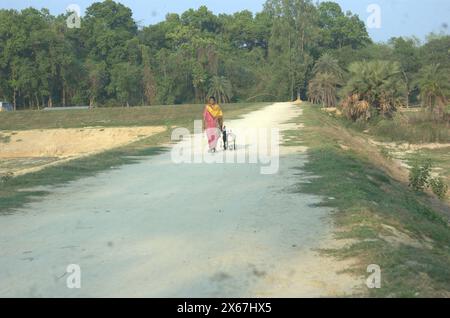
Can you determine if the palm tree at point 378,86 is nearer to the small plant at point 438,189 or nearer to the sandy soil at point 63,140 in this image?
the sandy soil at point 63,140

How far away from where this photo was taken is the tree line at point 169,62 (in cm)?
7756

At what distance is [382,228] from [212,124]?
9579mm

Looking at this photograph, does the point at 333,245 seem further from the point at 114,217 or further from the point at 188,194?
the point at 188,194

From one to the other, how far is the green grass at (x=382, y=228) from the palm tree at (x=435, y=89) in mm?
29397

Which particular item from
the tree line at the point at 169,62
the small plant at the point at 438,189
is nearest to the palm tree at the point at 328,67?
the tree line at the point at 169,62

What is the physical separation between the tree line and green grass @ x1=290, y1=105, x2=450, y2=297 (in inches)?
2273

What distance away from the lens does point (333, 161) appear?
47.1ft

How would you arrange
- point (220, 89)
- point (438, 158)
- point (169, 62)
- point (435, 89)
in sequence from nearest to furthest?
point (438, 158)
point (435, 89)
point (220, 89)
point (169, 62)

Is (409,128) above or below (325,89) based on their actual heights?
below

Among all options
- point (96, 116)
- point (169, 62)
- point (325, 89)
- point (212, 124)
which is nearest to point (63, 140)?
point (96, 116)

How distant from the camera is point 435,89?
42.2 m

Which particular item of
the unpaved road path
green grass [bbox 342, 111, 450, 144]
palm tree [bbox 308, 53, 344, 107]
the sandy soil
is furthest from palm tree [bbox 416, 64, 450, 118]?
the unpaved road path

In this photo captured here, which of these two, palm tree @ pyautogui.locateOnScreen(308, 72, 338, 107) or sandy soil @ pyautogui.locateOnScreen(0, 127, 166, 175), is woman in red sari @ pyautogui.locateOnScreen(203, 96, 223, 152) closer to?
sandy soil @ pyautogui.locateOnScreen(0, 127, 166, 175)

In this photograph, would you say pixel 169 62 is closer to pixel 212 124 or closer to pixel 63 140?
pixel 63 140
